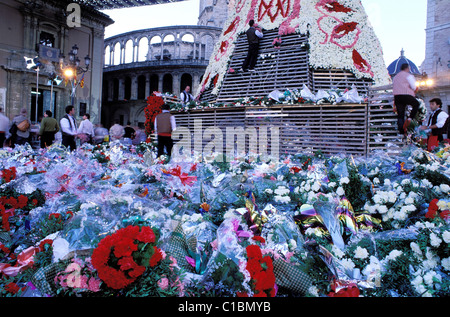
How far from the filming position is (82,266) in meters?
2.12

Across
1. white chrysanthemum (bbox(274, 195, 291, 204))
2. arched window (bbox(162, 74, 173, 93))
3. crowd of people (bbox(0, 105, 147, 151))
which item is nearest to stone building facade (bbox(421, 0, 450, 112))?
crowd of people (bbox(0, 105, 147, 151))

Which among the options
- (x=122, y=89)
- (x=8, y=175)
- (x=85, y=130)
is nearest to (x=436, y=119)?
(x=8, y=175)

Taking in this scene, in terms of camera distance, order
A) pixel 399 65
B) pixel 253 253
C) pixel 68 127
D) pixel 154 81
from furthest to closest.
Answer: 1. pixel 154 81
2. pixel 399 65
3. pixel 68 127
4. pixel 253 253

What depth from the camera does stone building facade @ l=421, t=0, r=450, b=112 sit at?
26.3 m

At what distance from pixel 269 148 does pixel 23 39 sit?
20.9m

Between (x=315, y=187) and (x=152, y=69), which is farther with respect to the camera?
(x=152, y=69)

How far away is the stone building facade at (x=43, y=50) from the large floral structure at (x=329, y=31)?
1370 cm

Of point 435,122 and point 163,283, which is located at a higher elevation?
point 435,122

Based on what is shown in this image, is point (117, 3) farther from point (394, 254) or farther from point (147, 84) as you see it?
point (394, 254)

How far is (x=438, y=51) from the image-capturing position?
2736cm

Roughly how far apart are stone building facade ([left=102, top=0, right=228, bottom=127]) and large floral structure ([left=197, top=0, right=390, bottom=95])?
21196mm

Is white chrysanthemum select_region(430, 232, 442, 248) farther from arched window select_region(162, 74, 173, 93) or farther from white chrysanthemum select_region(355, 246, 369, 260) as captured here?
arched window select_region(162, 74, 173, 93)

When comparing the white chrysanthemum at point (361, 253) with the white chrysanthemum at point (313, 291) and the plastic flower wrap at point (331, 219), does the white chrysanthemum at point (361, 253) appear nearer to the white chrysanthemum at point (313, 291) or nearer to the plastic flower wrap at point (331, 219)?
the plastic flower wrap at point (331, 219)

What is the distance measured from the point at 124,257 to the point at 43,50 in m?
26.1
